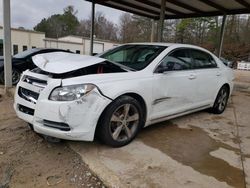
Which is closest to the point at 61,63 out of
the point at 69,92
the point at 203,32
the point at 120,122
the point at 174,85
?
the point at 69,92

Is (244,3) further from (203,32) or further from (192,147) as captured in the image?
(203,32)

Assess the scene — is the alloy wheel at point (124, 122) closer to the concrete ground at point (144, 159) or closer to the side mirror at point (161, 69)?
the concrete ground at point (144, 159)

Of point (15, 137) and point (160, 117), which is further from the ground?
point (160, 117)

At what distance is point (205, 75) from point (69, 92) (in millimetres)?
2744

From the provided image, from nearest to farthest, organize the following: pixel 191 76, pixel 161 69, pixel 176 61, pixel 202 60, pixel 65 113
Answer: pixel 65 113, pixel 161 69, pixel 176 61, pixel 191 76, pixel 202 60

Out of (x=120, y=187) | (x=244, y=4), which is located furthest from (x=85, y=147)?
(x=244, y=4)

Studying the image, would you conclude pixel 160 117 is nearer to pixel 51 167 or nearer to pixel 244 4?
pixel 51 167

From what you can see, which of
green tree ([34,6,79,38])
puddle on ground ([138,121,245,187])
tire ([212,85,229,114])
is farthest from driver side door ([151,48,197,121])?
green tree ([34,6,79,38])

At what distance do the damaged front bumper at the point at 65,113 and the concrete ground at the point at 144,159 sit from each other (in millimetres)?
363

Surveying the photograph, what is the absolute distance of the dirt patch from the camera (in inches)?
97.2

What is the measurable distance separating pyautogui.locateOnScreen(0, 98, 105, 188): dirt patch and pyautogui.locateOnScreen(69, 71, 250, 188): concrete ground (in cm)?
14

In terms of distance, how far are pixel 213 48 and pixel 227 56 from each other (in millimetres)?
2751

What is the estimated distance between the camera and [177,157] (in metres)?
3.03

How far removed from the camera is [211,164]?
9.51ft
